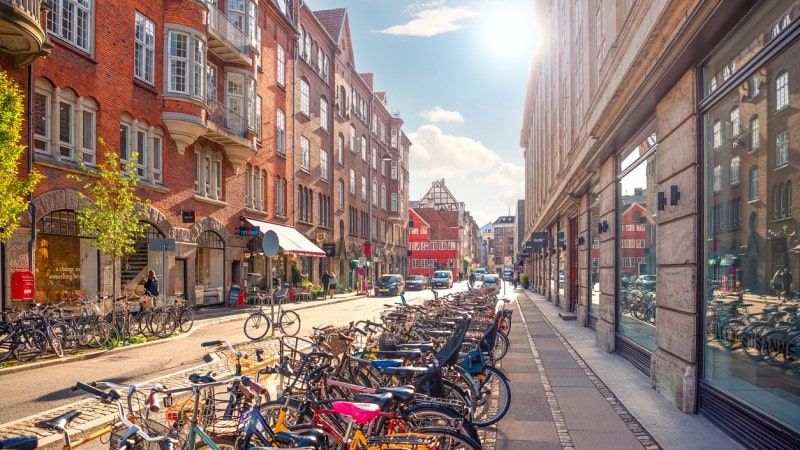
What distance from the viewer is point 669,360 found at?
304 inches

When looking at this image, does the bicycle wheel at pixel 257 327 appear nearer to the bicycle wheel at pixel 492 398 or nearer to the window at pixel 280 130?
the bicycle wheel at pixel 492 398

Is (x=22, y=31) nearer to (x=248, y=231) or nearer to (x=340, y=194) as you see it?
(x=248, y=231)

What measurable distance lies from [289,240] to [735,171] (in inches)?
1030

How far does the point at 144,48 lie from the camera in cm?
2094

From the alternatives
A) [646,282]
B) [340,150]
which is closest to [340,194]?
[340,150]

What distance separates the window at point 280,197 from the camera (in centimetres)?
3269

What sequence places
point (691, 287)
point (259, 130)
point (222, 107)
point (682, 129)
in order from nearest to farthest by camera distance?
point (691, 287) < point (682, 129) < point (222, 107) < point (259, 130)

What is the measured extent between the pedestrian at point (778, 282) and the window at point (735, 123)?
5.28 feet

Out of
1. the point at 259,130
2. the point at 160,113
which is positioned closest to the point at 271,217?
the point at 259,130

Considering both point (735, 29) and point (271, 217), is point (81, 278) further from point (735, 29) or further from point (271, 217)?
point (735, 29)

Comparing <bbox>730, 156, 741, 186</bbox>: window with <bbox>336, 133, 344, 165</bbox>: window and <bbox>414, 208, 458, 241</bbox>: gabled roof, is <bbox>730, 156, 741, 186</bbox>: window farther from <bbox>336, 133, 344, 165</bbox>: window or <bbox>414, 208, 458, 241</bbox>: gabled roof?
<bbox>414, 208, 458, 241</bbox>: gabled roof

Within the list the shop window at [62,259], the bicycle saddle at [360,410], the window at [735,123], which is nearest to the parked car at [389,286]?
the shop window at [62,259]

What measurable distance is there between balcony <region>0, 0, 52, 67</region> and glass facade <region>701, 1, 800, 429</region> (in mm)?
13624

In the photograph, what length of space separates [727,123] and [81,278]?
17.4 m
